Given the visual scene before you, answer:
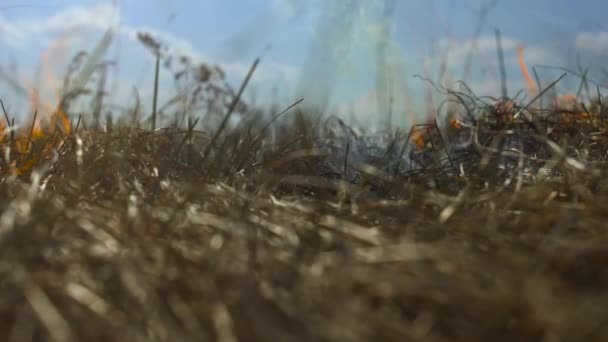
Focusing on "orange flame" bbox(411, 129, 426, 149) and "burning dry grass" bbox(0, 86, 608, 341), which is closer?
"burning dry grass" bbox(0, 86, 608, 341)

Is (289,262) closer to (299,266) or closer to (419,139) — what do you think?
(299,266)

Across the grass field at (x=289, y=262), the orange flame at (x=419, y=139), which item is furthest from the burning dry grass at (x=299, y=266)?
the orange flame at (x=419, y=139)

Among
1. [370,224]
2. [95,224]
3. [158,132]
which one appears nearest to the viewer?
[95,224]

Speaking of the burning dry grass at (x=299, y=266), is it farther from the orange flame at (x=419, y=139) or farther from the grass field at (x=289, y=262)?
the orange flame at (x=419, y=139)

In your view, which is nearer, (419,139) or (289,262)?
(289,262)

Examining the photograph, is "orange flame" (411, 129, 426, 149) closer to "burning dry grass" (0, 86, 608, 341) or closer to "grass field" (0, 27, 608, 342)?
"grass field" (0, 27, 608, 342)

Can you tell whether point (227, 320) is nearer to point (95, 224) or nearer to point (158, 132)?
point (95, 224)

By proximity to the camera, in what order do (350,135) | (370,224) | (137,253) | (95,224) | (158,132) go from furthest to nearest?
(350,135) < (158,132) < (370,224) < (95,224) < (137,253)

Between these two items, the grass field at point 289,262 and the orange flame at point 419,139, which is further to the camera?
the orange flame at point 419,139

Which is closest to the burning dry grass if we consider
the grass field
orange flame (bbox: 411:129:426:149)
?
the grass field

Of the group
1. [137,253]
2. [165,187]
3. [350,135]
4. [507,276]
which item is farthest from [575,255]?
[350,135]

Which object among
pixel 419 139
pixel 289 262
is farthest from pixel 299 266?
pixel 419 139
